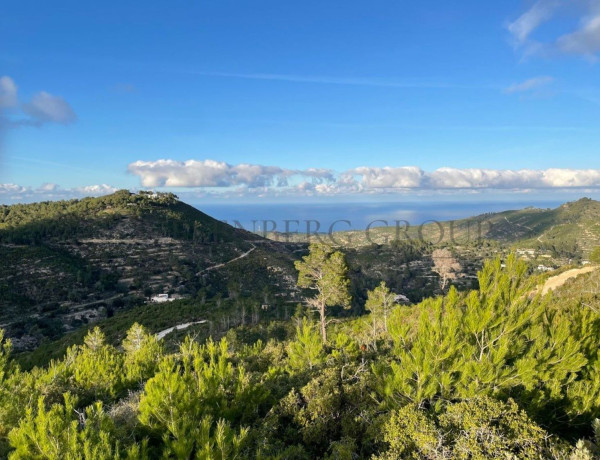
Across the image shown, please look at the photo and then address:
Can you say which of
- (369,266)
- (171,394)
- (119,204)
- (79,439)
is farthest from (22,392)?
(119,204)

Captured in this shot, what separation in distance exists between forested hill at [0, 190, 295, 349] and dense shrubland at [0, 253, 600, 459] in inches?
2032

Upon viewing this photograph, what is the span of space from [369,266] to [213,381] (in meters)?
94.0

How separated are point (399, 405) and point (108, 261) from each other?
79725mm

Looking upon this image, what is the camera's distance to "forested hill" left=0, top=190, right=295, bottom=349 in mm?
56938

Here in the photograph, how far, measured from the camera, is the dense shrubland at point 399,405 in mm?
7645

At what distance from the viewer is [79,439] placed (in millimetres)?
7633

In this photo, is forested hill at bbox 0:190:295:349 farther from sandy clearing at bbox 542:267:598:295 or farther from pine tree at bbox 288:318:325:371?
pine tree at bbox 288:318:325:371

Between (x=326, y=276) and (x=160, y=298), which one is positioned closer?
(x=326, y=276)

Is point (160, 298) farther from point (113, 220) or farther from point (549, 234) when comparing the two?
point (549, 234)

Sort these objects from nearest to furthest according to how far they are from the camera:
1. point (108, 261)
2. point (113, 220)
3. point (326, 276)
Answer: point (326, 276) → point (108, 261) → point (113, 220)

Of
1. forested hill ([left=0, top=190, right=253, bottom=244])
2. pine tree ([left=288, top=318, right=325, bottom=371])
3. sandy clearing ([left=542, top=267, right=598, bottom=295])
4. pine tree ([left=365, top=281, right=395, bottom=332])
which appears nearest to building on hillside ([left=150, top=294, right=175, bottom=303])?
forested hill ([left=0, top=190, right=253, bottom=244])

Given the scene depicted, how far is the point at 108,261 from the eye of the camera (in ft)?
248

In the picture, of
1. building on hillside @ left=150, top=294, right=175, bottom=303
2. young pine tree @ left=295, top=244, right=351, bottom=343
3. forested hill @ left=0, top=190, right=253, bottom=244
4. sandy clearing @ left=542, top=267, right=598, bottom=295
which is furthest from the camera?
A: forested hill @ left=0, top=190, right=253, bottom=244

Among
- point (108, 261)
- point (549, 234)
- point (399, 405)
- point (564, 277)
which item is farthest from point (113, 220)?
point (549, 234)
